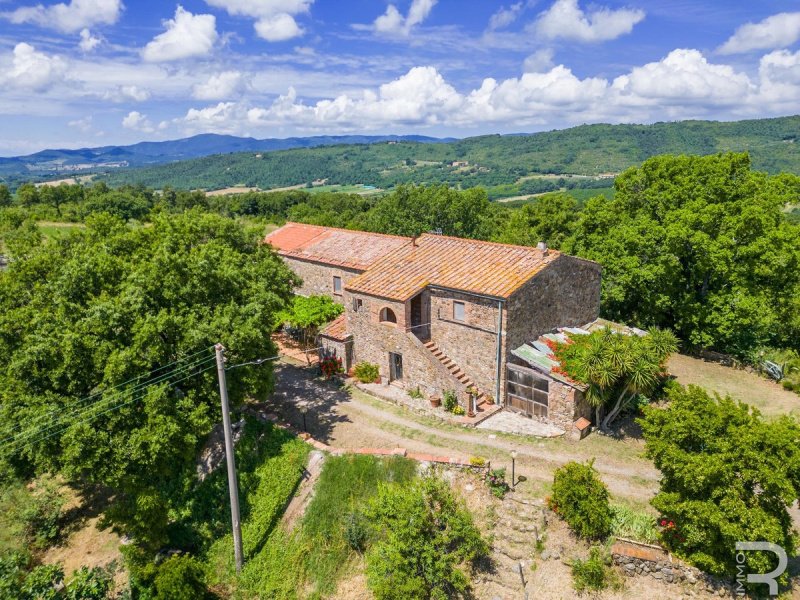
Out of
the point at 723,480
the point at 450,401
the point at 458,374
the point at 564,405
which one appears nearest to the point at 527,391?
the point at 564,405

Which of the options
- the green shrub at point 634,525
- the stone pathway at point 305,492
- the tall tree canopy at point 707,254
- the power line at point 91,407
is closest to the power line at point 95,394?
the power line at point 91,407

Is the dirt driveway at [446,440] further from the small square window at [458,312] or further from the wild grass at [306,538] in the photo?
the small square window at [458,312]

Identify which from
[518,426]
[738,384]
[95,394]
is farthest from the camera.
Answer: [738,384]

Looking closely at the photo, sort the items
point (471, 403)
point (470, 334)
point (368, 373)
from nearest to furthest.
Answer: point (471, 403) → point (470, 334) → point (368, 373)

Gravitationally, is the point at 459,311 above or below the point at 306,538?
above

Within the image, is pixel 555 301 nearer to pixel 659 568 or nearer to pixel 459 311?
pixel 459 311

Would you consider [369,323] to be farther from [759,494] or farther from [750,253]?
[750,253]

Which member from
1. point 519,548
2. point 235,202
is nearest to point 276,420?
point 519,548
